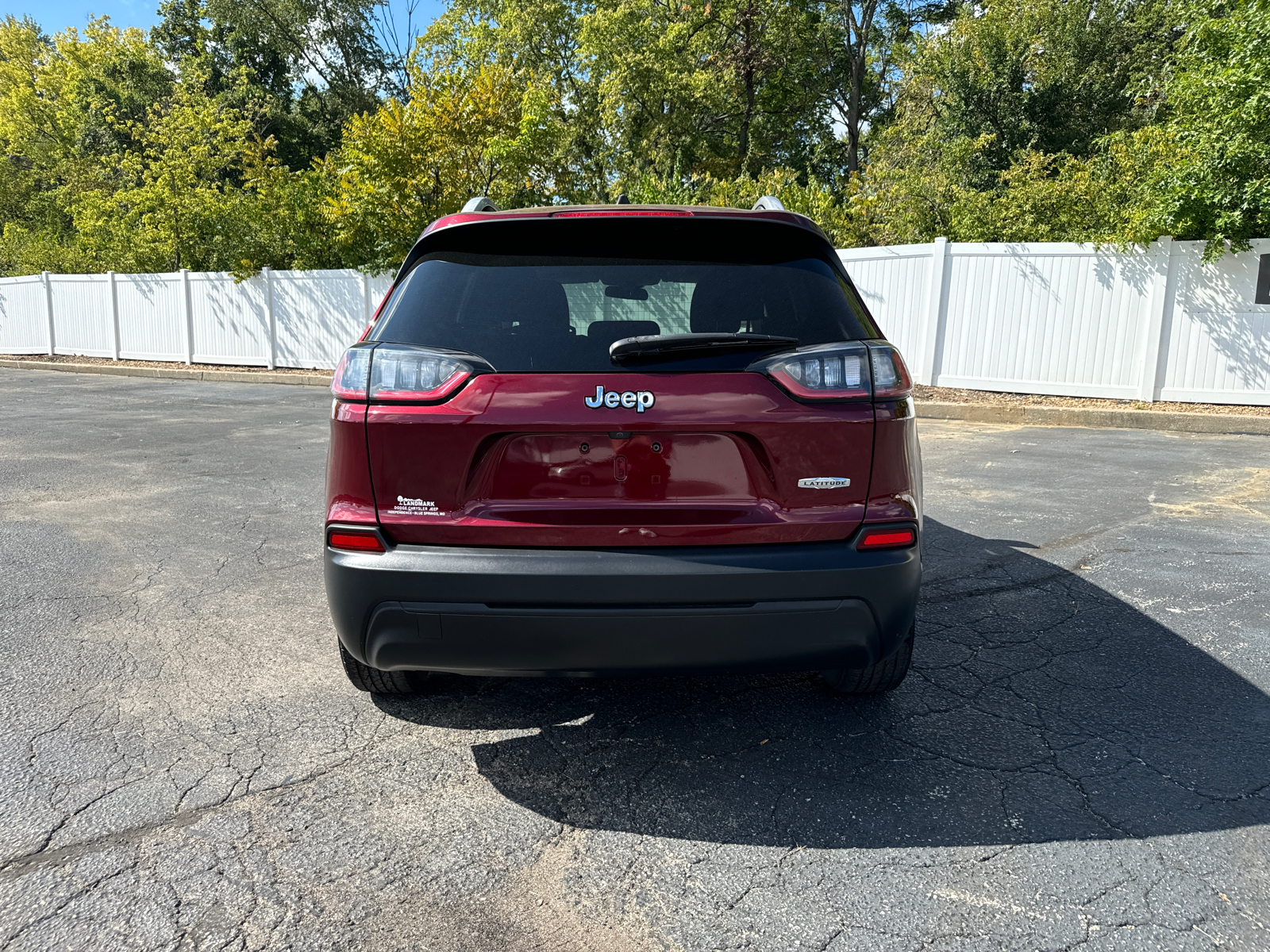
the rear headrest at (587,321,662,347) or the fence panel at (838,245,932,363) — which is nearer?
the rear headrest at (587,321,662,347)

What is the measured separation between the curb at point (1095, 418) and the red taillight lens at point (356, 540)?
10.6 m

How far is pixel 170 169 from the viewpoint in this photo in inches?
851

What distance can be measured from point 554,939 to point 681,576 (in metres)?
0.93

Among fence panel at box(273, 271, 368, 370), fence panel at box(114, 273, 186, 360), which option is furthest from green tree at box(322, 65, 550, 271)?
fence panel at box(114, 273, 186, 360)

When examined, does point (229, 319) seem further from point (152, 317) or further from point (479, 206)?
point (479, 206)

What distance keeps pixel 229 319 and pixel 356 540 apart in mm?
20467

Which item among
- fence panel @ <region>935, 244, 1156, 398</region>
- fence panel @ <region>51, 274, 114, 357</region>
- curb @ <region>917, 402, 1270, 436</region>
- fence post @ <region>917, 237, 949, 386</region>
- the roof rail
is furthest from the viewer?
fence panel @ <region>51, 274, 114, 357</region>

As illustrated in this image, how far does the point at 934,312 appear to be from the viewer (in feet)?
43.5

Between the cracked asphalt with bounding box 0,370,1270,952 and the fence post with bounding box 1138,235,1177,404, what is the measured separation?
27.3 ft

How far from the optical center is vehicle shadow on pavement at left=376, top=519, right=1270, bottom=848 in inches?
98.3

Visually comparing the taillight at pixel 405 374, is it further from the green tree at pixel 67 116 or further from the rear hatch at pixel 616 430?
the green tree at pixel 67 116

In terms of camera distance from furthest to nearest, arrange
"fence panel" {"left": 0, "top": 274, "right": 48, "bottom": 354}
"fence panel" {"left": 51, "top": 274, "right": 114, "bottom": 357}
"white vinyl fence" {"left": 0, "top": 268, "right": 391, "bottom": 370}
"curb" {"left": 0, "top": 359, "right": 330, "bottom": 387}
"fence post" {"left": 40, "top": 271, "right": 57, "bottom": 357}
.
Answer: "fence panel" {"left": 0, "top": 274, "right": 48, "bottom": 354} → "fence post" {"left": 40, "top": 271, "right": 57, "bottom": 357} → "fence panel" {"left": 51, "top": 274, "right": 114, "bottom": 357} → "white vinyl fence" {"left": 0, "top": 268, "right": 391, "bottom": 370} → "curb" {"left": 0, "top": 359, "right": 330, "bottom": 387}

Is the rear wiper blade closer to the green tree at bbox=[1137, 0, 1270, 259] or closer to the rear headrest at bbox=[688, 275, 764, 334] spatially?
the rear headrest at bbox=[688, 275, 764, 334]

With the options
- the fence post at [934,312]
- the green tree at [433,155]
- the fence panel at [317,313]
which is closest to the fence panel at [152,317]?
the fence panel at [317,313]
